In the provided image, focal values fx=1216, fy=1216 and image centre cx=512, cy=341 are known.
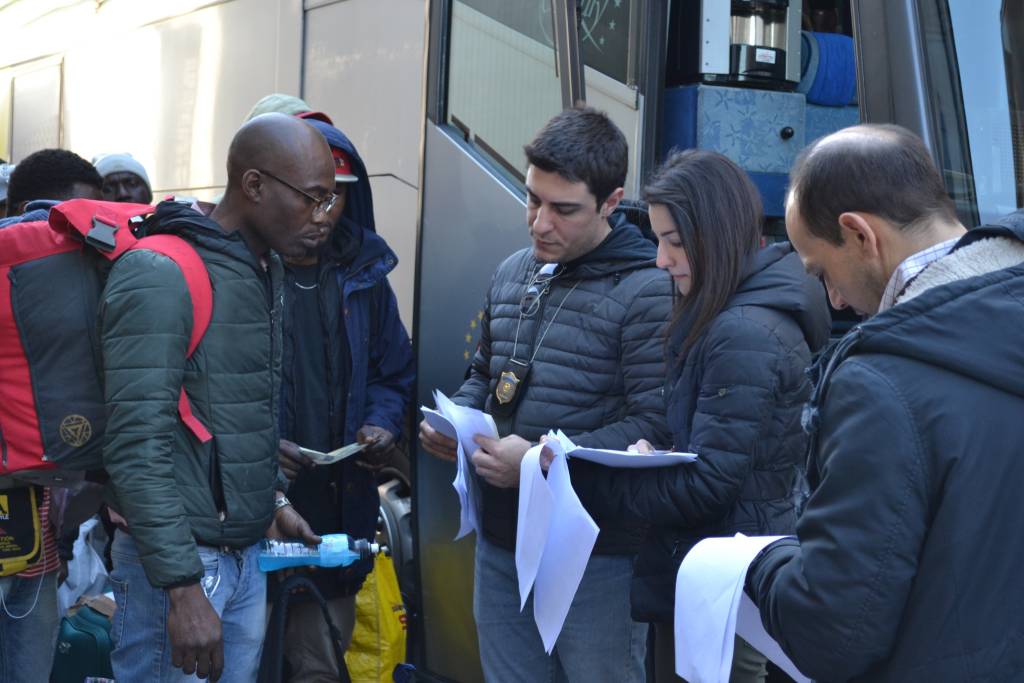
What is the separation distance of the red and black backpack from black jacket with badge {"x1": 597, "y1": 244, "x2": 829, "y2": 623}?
3.42 feet

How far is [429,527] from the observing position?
4320 millimetres

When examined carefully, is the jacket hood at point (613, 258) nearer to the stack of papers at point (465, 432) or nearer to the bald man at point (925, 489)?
the stack of papers at point (465, 432)

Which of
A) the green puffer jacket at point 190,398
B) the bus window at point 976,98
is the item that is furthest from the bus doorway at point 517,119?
the green puffer jacket at point 190,398

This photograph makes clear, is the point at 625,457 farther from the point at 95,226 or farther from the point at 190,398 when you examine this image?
the point at 95,226

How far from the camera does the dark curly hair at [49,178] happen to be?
3.82m

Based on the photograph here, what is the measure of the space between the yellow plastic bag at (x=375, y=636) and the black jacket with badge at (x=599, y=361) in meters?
1.21

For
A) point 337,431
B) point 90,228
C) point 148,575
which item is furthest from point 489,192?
point 148,575

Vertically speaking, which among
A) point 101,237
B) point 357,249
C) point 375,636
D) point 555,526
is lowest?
point 375,636

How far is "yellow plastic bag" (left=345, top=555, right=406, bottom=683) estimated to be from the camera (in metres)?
4.29

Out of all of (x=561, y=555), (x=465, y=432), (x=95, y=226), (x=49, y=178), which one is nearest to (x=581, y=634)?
(x=561, y=555)

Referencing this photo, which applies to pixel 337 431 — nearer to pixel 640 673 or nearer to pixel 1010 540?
pixel 640 673

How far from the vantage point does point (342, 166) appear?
404cm

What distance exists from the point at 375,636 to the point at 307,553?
1.28 metres

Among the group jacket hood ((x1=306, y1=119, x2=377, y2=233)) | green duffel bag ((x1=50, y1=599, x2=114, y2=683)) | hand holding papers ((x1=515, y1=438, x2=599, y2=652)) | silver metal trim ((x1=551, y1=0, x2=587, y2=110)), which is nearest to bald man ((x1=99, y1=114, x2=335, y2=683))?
hand holding papers ((x1=515, y1=438, x2=599, y2=652))
